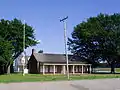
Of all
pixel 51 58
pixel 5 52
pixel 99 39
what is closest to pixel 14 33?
pixel 5 52

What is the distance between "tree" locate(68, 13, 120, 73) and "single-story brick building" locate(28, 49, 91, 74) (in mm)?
3781

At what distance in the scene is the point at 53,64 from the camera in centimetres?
8019

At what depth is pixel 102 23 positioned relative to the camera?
3371 inches

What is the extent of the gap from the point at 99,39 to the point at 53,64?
14.4 metres

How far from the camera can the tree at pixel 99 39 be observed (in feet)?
268

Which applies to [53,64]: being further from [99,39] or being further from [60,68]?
[99,39]

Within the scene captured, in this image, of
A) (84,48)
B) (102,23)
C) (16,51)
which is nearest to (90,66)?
(84,48)

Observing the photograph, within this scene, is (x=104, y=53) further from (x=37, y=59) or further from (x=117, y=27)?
(x=37, y=59)

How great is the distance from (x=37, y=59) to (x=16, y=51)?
5.96 m

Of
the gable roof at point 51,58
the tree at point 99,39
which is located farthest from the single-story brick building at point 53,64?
the tree at point 99,39

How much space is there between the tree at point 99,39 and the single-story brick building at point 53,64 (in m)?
3.78

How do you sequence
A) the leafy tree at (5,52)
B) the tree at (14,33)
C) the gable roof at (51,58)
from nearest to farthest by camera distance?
the leafy tree at (5,52), the tree at (14,33), the gable roof at (51,58)

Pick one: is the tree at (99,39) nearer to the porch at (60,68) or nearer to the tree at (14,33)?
the porch at (60,68)

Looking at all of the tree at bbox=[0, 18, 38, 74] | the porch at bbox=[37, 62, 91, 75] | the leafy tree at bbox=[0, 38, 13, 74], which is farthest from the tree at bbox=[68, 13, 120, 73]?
the leafy tree at bbox=[0, 38, 13, 74]
